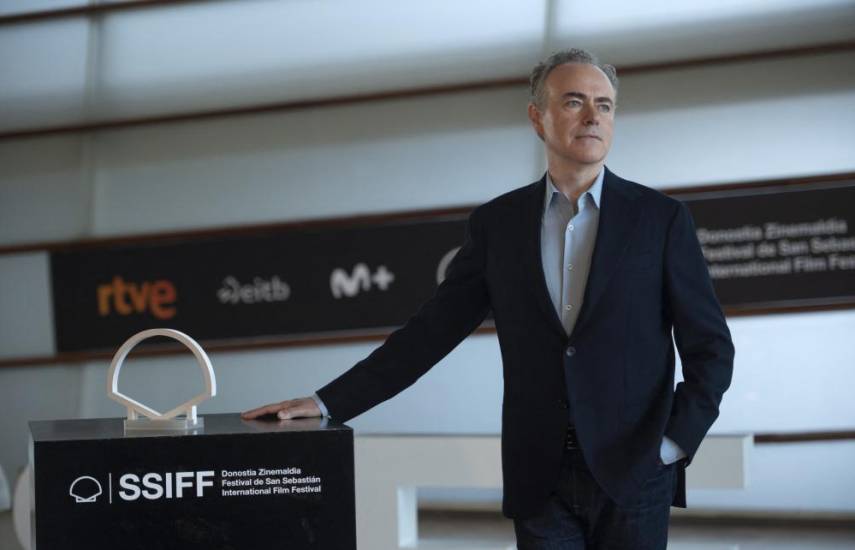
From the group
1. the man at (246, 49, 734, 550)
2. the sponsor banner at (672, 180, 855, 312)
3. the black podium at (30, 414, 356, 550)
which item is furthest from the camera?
the sponsor banner at (672, 180, 855, 312)

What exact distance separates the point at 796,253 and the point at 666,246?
335cm

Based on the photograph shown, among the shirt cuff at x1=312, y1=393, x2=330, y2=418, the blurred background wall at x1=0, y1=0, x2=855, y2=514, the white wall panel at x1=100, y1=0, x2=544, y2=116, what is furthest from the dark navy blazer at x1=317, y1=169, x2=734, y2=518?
the white wall panel at x1=100, y1=0, x2=544, y2=116

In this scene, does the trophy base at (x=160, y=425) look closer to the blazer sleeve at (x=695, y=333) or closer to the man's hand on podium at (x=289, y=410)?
the man's hand on podium at (x=289, y=410)

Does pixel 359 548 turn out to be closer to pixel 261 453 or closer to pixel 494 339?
pixel 494 339

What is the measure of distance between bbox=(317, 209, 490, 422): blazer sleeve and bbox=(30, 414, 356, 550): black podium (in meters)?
0.39

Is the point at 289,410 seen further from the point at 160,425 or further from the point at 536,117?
the point at 536,117

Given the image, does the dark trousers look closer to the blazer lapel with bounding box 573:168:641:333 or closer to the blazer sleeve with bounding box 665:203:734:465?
the blazer sleeve with bounding box 665:203:734:465

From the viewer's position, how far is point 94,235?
18.9 ft

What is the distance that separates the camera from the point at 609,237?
1781 mm

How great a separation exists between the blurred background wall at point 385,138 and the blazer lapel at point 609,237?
325 centimetres

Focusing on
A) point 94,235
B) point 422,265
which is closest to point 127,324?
point 94,235

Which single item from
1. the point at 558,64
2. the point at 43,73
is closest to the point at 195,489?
the point at 558,64

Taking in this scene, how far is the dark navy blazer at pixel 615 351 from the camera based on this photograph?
1.75m

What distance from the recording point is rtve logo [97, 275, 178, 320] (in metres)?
5.63
